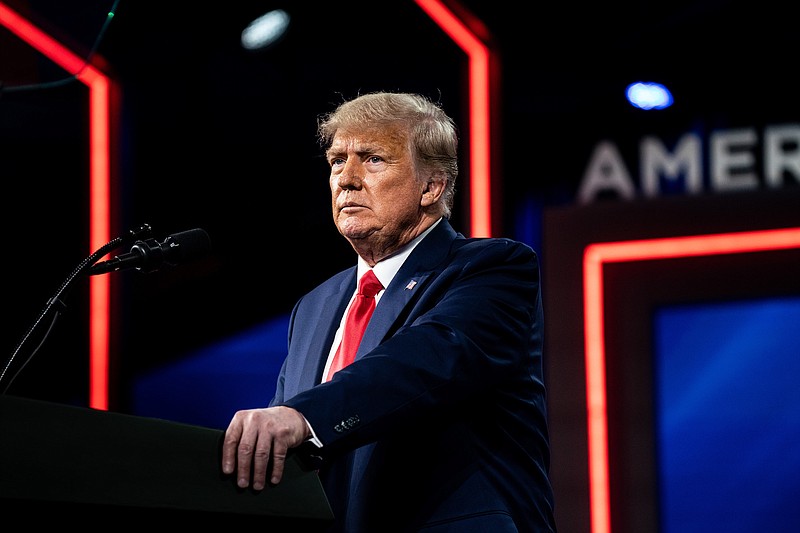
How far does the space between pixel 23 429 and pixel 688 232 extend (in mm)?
2553

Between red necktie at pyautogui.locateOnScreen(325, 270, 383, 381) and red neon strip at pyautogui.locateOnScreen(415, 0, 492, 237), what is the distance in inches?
57.1

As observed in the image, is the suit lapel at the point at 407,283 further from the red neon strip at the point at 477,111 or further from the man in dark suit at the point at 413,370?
the red neon strip at the point at 477,111

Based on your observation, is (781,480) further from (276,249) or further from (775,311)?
(276,249)

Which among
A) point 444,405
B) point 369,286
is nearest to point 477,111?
point 369,286

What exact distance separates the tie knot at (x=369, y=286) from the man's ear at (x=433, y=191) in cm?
17

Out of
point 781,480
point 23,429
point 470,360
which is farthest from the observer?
point 781,480

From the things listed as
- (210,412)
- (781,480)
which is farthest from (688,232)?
(210,412)

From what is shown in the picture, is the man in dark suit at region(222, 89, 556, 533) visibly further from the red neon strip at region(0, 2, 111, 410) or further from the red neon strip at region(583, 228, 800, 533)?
the red neon strip at region(0, 2, 111, 410)

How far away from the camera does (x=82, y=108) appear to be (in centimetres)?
360

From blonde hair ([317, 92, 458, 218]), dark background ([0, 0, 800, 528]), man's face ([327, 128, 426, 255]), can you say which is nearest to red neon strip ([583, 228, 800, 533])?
dark background ([0, 0, 800, 528])

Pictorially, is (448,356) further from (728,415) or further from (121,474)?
(728,415)

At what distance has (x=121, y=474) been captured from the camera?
0.99 meters

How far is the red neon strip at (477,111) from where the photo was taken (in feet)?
10.9

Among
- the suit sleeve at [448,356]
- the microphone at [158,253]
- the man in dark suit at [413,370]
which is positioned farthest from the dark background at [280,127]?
the microphone at [158,253]
